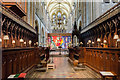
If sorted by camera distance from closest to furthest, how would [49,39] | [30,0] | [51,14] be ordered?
[30,0] < [49,39] < [51,14]

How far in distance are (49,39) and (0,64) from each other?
1070 inches

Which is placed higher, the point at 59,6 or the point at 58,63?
the point at 59,6

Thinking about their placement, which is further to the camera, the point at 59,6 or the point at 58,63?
the point at 59,6

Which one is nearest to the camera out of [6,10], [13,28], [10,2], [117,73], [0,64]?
[0,64]

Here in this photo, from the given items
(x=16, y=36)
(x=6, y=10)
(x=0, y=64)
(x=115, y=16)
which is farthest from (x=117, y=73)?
(x=16, y=36)

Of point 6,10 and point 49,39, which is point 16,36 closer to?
point 6,10

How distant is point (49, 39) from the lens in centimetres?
3002

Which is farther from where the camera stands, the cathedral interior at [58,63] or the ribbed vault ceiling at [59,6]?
the ribbed vault ceiling at [59,6]

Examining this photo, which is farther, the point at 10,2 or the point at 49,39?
the point at 49,39

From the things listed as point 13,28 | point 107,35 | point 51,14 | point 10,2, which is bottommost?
point 107,35

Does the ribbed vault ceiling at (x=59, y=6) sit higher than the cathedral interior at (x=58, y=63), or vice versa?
the ribbed vault ceiling at (x=59, y=6)

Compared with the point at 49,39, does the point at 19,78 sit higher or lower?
lower

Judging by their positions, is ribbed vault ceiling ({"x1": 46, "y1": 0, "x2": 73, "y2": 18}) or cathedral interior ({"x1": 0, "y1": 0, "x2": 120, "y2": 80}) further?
ribbed vault ceiling ({"x1": 46, "y1": 0, "x2": 73, "y2": 18})

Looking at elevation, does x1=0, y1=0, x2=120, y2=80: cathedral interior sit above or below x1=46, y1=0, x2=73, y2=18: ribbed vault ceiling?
below
